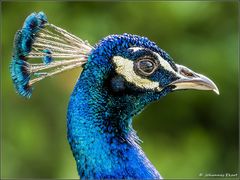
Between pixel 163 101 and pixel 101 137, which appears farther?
pixel 163 101

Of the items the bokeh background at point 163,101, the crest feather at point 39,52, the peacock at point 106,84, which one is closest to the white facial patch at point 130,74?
the peacock at point 106,84

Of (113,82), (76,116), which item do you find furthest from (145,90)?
(76,116)

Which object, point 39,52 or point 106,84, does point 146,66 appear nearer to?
point 106,84

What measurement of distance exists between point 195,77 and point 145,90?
155mm

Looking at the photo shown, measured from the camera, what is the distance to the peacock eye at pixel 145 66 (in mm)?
1945

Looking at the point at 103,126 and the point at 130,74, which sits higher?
the point at 130,74

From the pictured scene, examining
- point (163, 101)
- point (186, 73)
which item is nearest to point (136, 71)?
point (186, 73)

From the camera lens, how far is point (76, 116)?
6.23ft

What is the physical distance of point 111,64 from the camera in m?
1.94

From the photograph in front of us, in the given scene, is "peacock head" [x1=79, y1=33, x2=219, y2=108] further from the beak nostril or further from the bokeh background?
the bokeh background

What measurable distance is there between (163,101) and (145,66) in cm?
206

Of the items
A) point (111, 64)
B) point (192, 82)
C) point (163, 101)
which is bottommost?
point (163, 101)

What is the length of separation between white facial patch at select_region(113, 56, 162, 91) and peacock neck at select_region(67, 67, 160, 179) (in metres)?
0.08

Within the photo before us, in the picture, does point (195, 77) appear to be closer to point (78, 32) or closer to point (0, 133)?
point (78, 32)
